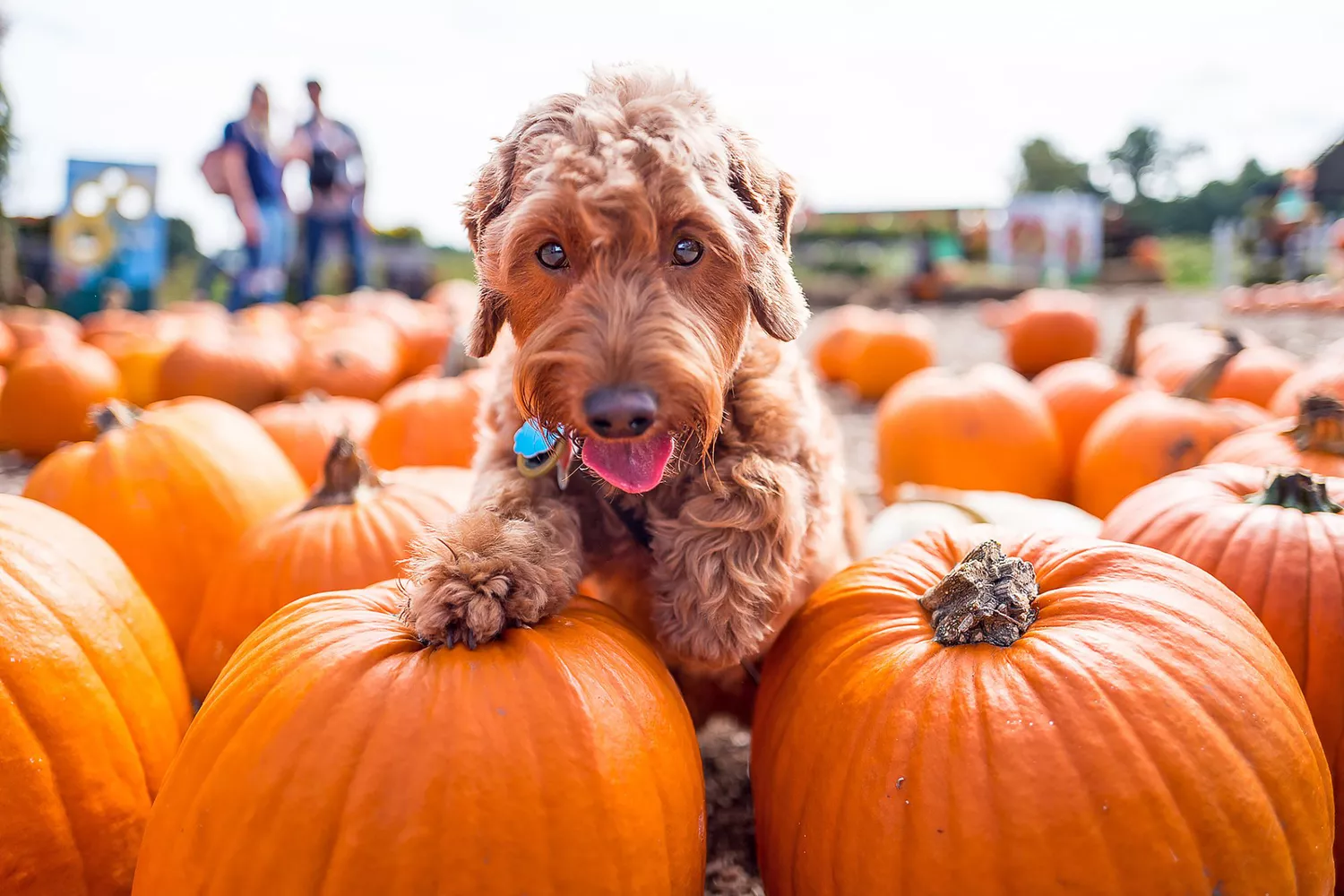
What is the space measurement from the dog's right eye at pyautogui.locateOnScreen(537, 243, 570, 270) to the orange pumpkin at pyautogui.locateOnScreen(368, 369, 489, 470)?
3.03 meters

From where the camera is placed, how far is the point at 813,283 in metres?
24.1

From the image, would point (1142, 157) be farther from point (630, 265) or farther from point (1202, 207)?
point (630, 265)

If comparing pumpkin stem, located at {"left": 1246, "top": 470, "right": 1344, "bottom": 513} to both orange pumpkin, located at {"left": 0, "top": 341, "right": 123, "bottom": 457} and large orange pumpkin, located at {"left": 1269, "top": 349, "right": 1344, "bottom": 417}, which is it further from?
orange pumpkin, located at {"left": 0, "top": 341, "right": 123, "bottom": 457}

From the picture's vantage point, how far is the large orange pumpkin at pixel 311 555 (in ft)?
9.98

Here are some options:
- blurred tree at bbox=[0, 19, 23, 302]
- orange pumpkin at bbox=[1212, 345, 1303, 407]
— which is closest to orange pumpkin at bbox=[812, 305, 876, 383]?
orange pumpkin at bbox=[1212, 345, 1303, 407]

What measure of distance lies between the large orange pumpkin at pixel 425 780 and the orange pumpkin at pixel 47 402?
6.87 meters

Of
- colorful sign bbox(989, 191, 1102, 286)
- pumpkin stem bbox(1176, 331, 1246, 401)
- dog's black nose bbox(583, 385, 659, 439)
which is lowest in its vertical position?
dog's black nose bbox(583, 385, 659, 439)

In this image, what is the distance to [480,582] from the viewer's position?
204 centimetres

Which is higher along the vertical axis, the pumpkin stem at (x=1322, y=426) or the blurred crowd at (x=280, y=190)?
the blurred crowd at (x=280, y=190)

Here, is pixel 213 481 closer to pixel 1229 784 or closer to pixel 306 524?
pixel 306 524

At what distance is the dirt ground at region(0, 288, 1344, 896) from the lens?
275cm

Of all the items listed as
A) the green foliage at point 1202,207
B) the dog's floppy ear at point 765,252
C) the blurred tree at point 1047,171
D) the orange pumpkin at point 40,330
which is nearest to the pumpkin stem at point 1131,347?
the dog's floppy ear at point 765,252

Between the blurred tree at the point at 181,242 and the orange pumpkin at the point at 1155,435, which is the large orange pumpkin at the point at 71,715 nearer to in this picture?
the orange pumpkin at the point at 1155,435

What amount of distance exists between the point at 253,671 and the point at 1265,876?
91.8 inches
